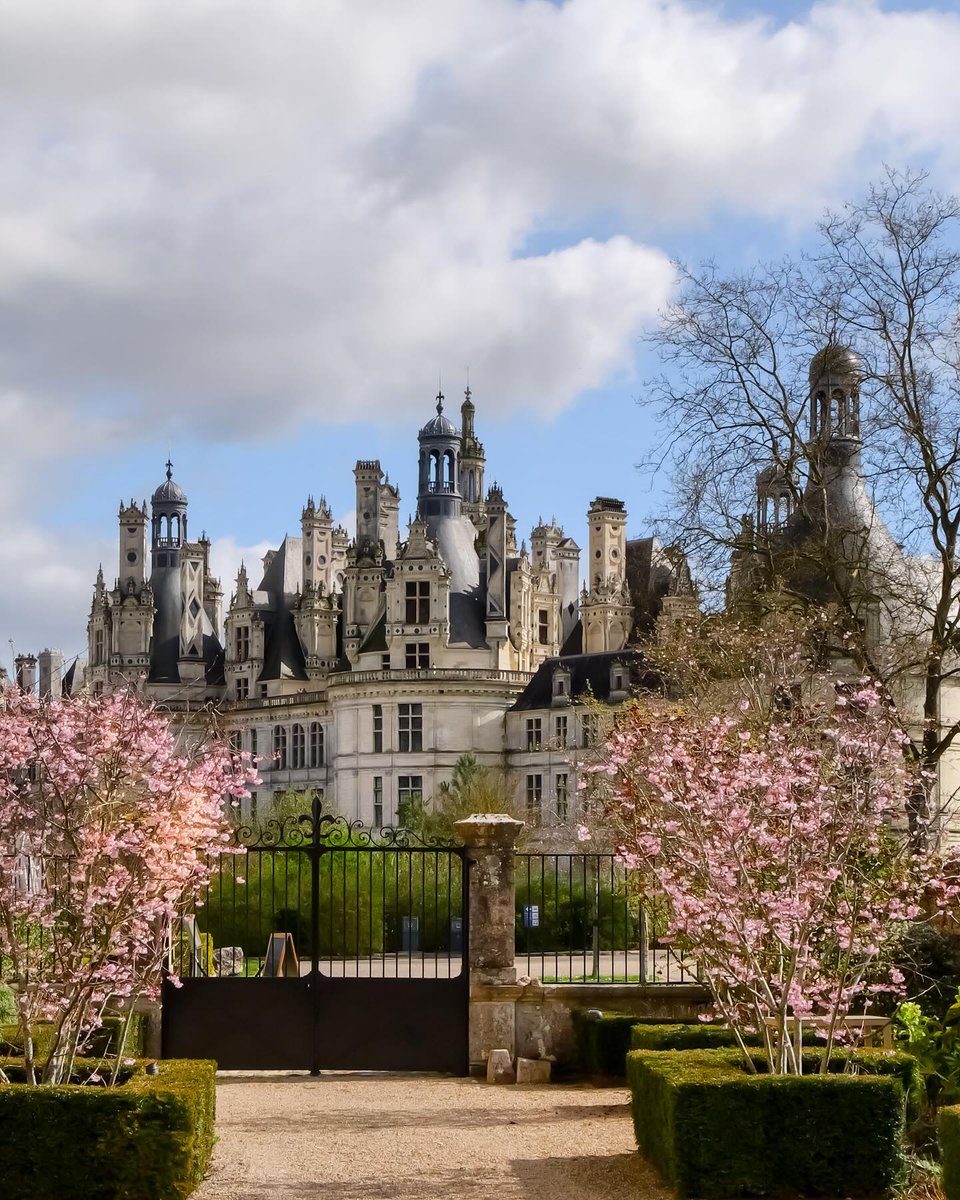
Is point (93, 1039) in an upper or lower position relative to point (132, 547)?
lower

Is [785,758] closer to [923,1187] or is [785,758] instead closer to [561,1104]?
[923,1187]

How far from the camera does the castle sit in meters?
68.1

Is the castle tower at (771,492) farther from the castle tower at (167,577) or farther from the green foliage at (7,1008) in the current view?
the castle tower at (167,577)

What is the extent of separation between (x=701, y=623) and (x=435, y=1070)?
883 cm

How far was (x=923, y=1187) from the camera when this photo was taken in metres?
11.2

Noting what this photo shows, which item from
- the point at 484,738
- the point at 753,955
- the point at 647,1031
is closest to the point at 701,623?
the point at 647,1031

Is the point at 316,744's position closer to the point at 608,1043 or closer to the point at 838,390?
the point at 838,390

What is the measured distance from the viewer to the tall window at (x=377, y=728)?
2724 inches

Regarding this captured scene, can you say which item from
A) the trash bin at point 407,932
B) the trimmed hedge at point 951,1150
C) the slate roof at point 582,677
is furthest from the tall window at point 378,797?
the trimmed hedge at point 951,1150

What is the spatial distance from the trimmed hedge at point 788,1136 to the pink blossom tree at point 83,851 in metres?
3.39

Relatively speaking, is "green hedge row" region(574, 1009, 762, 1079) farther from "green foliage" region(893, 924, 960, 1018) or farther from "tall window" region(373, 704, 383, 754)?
"tall window" region(373, 704, 383, 754)

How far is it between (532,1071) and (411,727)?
5197 centimetres

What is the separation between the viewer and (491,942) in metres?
17.3

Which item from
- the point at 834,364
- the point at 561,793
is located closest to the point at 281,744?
the point at 561,793
